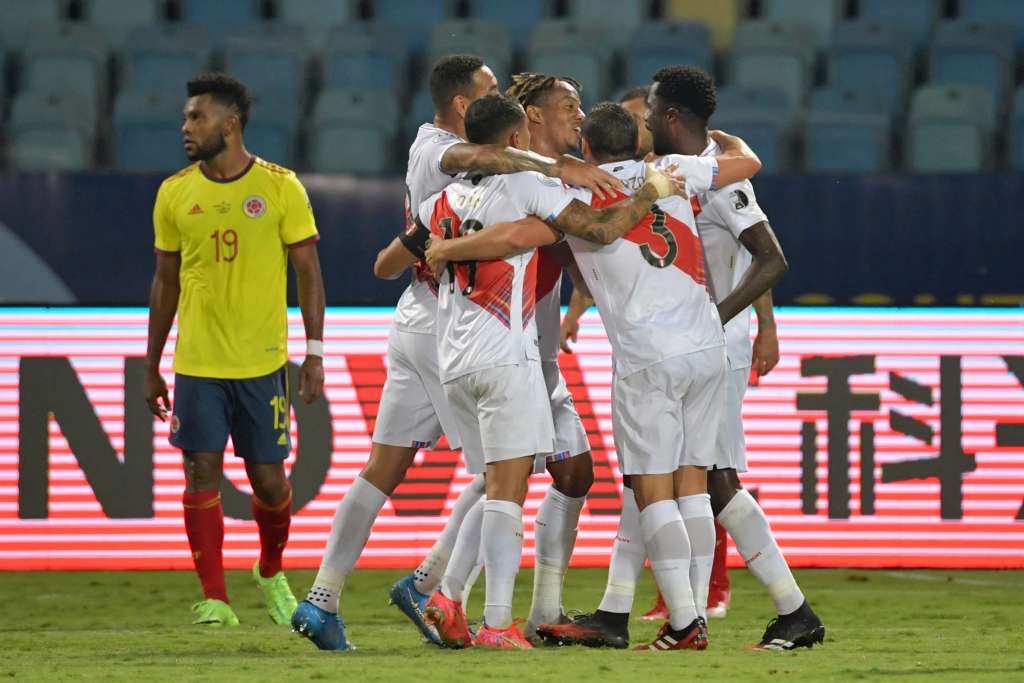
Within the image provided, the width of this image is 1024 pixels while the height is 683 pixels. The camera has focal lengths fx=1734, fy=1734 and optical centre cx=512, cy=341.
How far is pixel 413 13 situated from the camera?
1342 cm

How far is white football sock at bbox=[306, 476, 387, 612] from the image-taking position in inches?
231

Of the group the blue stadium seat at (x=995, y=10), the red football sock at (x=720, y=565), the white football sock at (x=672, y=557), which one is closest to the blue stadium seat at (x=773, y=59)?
the blue stadium seat at (x=995, y=10)

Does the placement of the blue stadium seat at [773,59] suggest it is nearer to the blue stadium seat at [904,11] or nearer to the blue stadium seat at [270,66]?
the blue stadium seat at [904,11]

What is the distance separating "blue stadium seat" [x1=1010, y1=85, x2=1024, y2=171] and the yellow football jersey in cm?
597

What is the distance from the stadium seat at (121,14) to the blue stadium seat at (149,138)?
72.4 inches

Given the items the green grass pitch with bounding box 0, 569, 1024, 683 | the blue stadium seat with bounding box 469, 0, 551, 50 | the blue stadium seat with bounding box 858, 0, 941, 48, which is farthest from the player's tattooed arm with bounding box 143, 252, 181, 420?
the blue stadium seat with bounding box 858, 0, 941, 48

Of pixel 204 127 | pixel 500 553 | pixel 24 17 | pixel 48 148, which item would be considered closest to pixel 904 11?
pixel 48 148

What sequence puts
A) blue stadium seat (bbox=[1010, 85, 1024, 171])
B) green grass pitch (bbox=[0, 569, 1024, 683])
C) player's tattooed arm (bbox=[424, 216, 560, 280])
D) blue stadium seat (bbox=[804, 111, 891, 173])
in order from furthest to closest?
blue stadium seat (bbox=[804, 111, 891, 173]), blue stadium seat (bbox=[1010, 85, 1024, 171]), player's tattooed arm (bbox=[424, 216, 560, 280]), green grass pitch (bbox=[0, 569, 1024, 683])

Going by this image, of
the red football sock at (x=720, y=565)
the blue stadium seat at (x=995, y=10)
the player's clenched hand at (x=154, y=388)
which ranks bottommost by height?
the red football sock at (x=720, y=565)

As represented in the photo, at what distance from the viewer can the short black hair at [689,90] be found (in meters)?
5.98

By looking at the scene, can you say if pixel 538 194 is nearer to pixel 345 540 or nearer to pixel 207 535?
pixel 345 540

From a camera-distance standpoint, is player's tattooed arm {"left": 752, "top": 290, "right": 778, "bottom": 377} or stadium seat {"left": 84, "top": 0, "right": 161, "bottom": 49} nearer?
player's tattooed arm {"left": 752, "top": 290, "right": 778, "bottom": 377}

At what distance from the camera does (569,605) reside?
7.64m

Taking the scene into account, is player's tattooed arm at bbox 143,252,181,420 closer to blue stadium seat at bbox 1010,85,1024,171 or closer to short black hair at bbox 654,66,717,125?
short black hair at bbox 654,66,717,125
